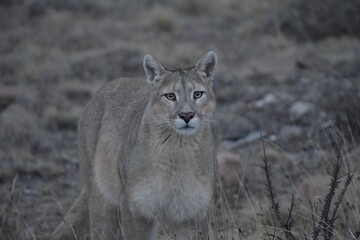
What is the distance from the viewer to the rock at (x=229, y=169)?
9.12 metres

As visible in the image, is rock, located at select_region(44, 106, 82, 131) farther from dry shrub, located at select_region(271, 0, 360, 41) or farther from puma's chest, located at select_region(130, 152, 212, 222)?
puma's chest, located at select_region(130, 152, 212, 222)

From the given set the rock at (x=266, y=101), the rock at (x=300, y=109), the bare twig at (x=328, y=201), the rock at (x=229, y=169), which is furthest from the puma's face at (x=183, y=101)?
the rock at (x=266, y=101)

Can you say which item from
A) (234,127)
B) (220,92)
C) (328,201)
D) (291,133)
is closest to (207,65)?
(328,201)

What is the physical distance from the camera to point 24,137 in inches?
477

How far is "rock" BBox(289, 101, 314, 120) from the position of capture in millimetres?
12117

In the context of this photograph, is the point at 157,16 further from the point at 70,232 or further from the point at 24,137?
the point at 70,232

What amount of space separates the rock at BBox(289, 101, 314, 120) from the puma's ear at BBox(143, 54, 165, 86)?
5303 mm

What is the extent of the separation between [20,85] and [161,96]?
9.70m

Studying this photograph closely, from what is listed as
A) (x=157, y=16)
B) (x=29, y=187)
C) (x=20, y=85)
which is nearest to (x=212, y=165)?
(x=29, y=187)

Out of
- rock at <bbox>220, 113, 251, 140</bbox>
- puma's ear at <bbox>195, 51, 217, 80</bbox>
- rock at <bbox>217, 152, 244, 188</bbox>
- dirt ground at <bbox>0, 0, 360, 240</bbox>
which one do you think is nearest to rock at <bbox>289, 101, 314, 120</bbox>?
dirt ground at <bbox>0, 0, 360, 240</bbox>

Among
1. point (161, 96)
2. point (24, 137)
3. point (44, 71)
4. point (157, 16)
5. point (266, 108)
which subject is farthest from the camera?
point (157, 16)

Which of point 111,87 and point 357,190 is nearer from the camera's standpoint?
point 357,190

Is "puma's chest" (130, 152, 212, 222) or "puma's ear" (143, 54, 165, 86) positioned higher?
"puma's ear" (143, 54, 165, 86)

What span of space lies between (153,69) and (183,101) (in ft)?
2.28
